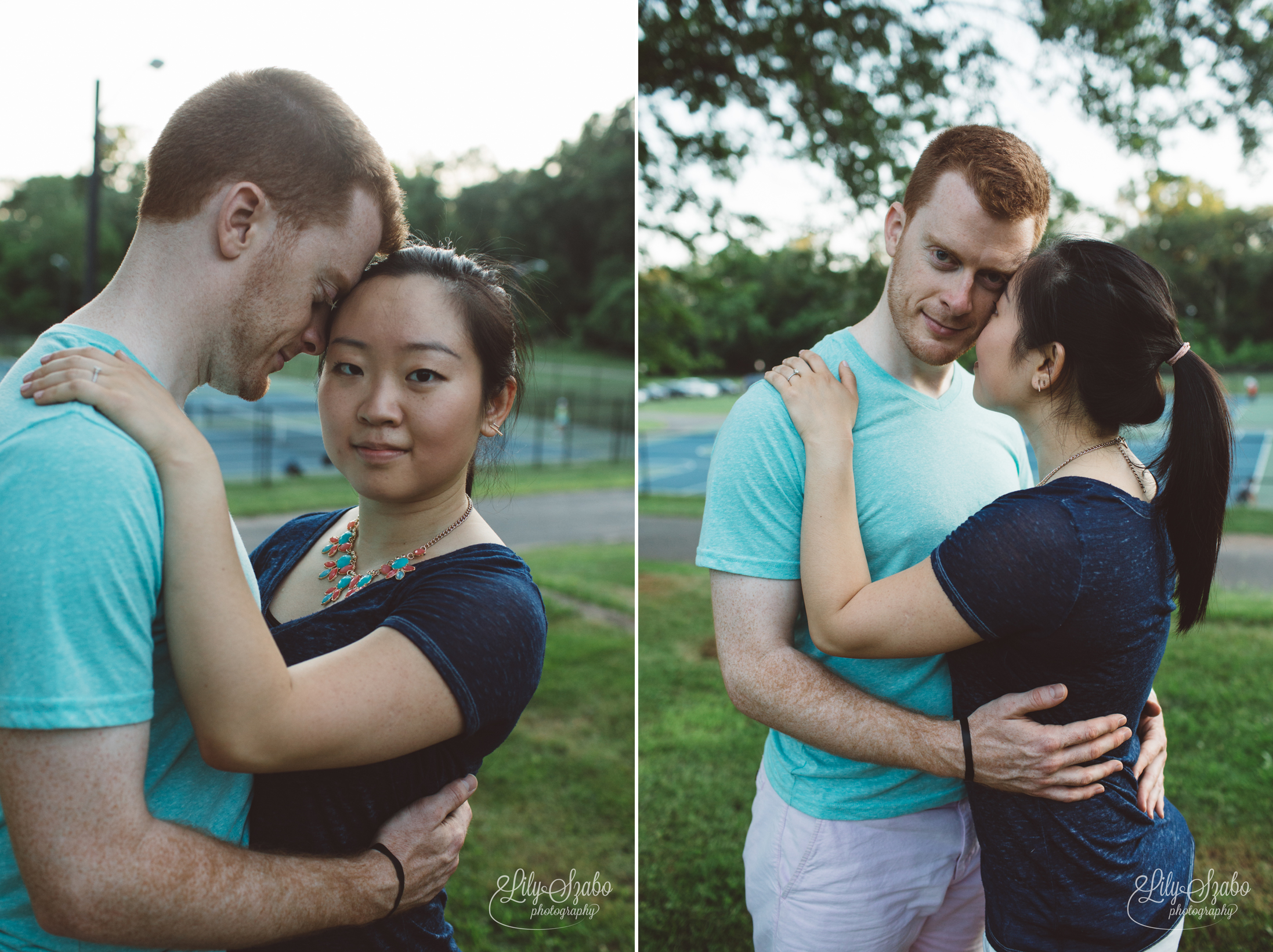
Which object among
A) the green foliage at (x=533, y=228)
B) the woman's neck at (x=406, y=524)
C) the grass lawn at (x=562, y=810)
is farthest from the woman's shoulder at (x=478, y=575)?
the green foliage at (x=533, y=228)

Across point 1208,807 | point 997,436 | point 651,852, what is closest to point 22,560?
point 997,436

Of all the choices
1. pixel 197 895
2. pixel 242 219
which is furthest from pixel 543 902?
pixel 242 219

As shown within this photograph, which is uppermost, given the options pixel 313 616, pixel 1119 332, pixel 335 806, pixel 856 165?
pixel 856 165

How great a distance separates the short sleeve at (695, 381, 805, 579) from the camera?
1.94 m

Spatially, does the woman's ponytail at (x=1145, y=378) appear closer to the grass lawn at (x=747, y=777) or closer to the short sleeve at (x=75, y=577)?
the short sleeve at (x=75, y=577)

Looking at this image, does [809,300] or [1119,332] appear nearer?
[1119,332]

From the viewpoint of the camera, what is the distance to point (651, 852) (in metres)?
4.51

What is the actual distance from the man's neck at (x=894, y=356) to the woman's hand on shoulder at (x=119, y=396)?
1.61 metres

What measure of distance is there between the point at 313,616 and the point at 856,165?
614 centimetres

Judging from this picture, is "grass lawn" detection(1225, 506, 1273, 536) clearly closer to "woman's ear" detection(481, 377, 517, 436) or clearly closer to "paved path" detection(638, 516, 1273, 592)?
"paved path" detection(638, 516, 1273, 592)

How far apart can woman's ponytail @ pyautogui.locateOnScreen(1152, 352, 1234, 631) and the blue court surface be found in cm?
931

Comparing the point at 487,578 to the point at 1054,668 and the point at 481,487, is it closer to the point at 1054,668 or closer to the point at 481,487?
the point at 481,487

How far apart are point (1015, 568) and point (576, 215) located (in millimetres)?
47009

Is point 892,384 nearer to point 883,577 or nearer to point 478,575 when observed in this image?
point 883,577
